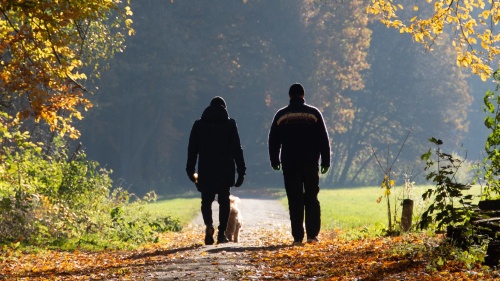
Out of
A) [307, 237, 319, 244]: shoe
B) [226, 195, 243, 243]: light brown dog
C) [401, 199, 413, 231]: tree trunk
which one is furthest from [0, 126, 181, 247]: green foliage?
[401, 199, 413, 231]: tree trunk

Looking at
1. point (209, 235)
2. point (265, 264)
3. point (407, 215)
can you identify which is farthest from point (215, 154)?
point (265, 264)

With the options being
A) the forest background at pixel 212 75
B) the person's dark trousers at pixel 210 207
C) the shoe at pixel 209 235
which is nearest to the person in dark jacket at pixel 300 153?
the person's dark trousers at pixel 210 207

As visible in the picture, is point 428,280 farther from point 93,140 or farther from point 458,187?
point 93,140

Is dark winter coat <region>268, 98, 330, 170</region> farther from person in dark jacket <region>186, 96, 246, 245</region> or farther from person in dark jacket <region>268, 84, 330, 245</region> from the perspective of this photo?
person in dark jacket <region>186, 96, 246, 245</region>

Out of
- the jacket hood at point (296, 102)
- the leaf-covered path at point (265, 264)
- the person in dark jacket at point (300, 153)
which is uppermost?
the jacket hood at point (296, 102)

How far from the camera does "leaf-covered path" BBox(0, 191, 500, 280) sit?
873cm

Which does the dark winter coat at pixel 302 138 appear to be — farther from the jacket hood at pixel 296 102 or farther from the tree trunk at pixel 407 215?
the tree trunk at pixel 407 215

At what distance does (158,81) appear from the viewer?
5056 centimetres

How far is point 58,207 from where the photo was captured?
51.2ft

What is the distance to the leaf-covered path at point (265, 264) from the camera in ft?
28.7

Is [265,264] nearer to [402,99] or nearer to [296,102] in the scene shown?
[296,102]

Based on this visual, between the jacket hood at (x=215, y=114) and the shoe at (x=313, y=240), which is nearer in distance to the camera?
the shoe at (x=313, y=240)

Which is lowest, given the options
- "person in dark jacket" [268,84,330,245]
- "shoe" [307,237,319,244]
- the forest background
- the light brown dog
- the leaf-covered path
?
the leaf-covered path

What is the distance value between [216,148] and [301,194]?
55.2 inches
